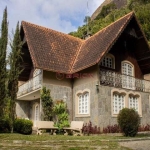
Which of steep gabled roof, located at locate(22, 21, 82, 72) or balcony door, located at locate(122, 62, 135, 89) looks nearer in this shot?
steep gabled roof, located at locate(22, 21, 82, 72)

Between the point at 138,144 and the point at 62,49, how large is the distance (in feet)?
34.2

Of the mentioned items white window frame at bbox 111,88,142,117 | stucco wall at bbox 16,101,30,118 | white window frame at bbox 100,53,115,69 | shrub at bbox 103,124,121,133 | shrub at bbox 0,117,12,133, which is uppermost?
white window frame at bbox 100,53,115,69

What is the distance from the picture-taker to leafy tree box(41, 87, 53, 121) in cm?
1670

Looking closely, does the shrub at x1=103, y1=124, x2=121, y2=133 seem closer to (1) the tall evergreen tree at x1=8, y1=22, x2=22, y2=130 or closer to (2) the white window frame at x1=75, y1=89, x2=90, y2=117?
(2) the white window frame at x1=75, y1=89, x2=90, y2=117

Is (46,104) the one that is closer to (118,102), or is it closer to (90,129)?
(90,129)

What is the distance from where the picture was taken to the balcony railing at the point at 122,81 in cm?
1671

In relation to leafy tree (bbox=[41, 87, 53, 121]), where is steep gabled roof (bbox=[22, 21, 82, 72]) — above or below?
above

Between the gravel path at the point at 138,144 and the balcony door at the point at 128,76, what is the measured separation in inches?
253

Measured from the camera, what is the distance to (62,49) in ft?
63.6

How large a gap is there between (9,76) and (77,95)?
18.4 ft

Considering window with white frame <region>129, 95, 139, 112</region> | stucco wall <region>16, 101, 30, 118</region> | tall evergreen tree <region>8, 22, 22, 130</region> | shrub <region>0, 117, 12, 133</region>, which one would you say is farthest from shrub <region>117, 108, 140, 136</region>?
stucco wall <region>16, 101, 30, 118</region>

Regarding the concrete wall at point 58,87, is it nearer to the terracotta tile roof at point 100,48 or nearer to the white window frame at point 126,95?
the terracotta tile roof at point 100,48

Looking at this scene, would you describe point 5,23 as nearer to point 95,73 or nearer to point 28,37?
point 28,37

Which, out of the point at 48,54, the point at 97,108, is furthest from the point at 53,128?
the point at 48,54
